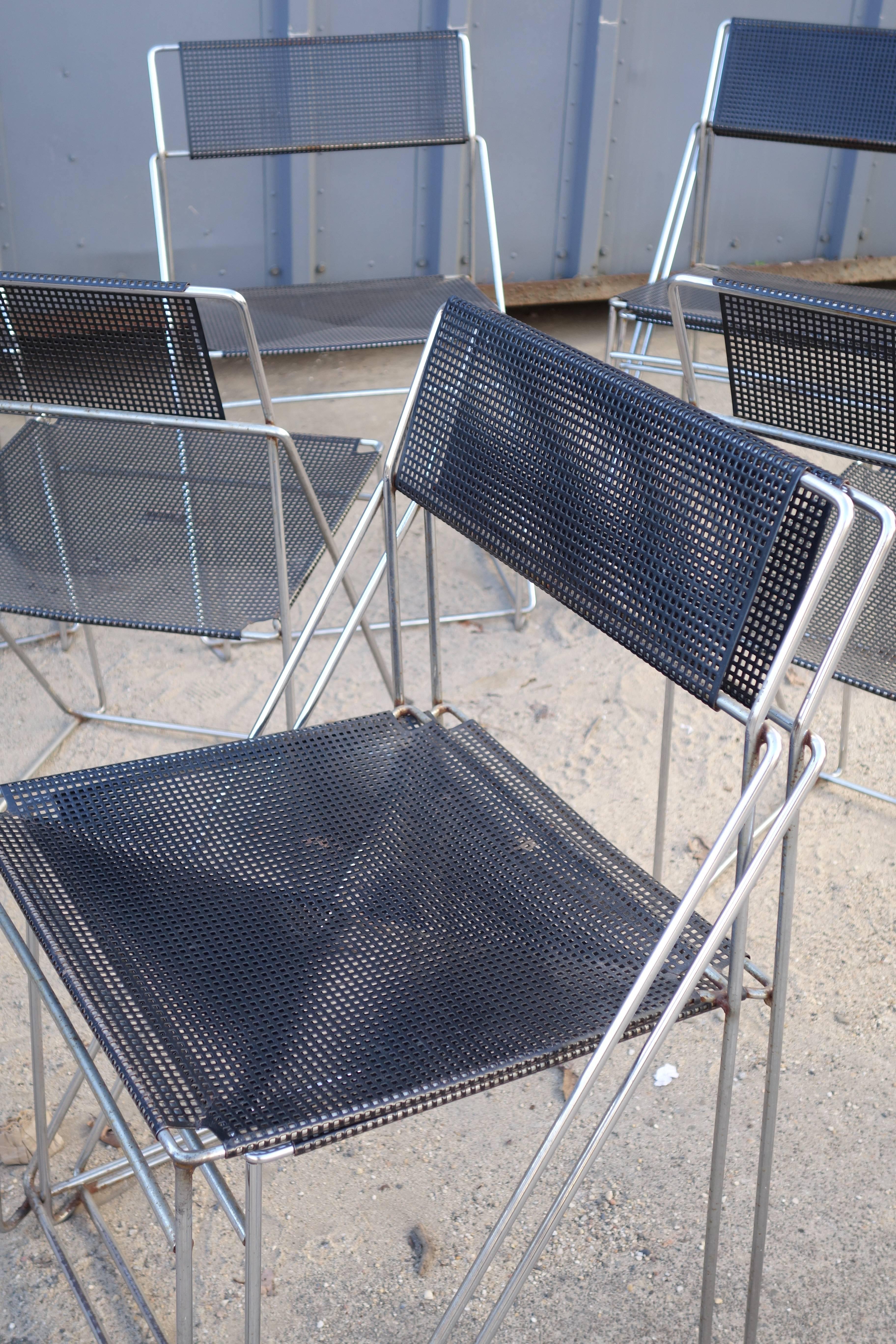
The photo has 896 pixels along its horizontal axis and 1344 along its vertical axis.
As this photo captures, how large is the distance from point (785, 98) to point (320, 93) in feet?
3.62

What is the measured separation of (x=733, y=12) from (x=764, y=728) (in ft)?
12.6

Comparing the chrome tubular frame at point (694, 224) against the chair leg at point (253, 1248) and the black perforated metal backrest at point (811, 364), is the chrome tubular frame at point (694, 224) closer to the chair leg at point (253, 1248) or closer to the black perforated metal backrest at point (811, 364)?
the black perforated metal backrest at point (811, 364)

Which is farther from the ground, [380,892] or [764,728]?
[764,728]

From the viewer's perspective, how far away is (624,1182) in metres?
1.74

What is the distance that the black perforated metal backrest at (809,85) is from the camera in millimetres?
2979

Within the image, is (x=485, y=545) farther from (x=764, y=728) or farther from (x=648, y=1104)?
(x=648, y=1104)

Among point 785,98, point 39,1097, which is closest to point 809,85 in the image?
point 785,98

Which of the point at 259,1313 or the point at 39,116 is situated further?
the point at 39,116

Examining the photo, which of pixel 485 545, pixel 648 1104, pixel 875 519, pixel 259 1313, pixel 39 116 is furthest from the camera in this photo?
pixel 39 116

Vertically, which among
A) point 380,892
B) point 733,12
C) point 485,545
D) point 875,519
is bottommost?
point 380,892

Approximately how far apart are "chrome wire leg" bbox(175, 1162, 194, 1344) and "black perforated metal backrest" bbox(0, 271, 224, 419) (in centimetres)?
112

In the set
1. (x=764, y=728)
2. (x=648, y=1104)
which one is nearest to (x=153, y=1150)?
(x=648, y=1104)

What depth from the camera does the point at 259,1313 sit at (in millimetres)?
1087

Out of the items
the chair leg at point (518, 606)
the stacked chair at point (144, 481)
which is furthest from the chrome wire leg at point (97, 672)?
the chair leg at point (518, 606)
